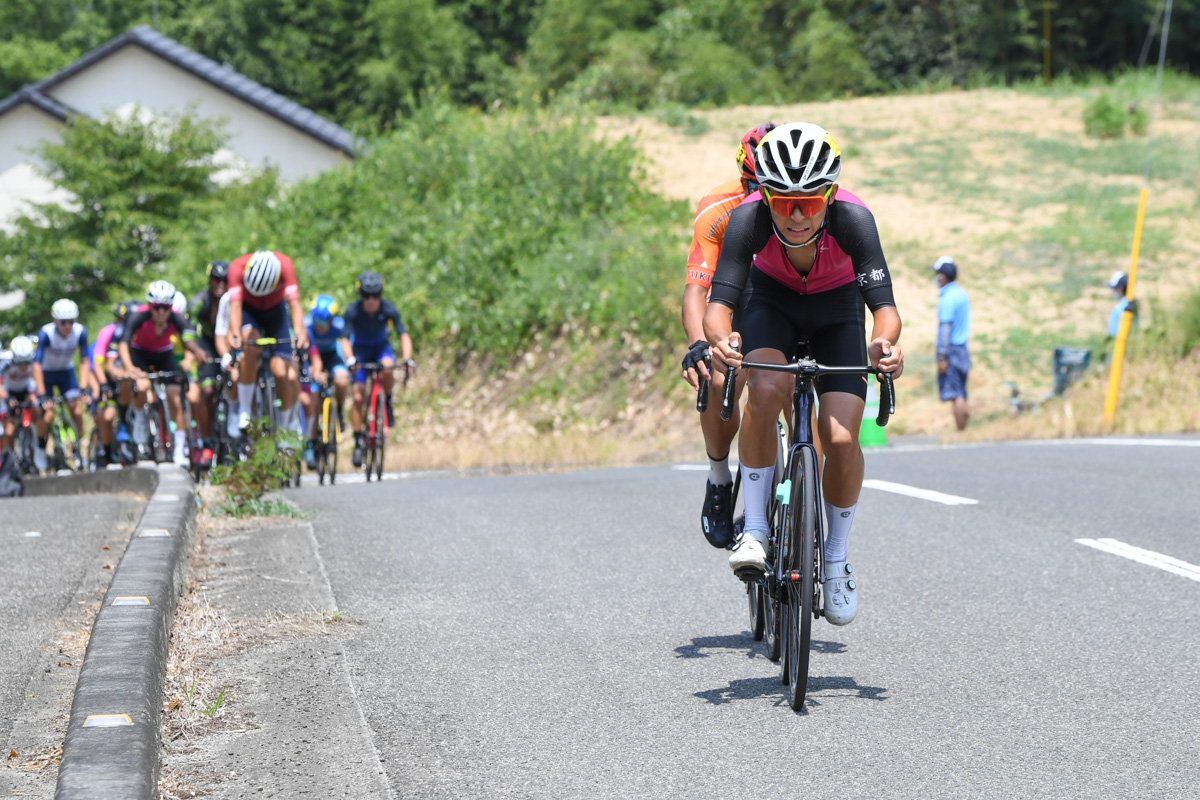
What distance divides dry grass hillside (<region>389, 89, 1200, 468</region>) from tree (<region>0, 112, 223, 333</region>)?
10995 mm

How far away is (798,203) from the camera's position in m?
5.37

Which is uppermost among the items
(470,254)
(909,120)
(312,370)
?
(909,120)

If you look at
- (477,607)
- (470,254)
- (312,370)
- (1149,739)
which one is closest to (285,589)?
(477,607)

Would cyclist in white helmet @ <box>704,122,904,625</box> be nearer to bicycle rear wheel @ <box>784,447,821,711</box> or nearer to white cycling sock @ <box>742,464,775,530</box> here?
white cycling sock @ <box>742,464,775,530</box>

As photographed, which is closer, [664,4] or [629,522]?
[629,522]

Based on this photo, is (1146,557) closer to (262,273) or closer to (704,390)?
(704,390)

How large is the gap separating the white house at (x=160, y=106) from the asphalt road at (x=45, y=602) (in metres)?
34.5

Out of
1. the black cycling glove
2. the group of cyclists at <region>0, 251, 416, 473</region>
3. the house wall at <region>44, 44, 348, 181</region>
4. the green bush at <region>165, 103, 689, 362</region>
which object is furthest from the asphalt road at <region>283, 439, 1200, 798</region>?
the house wall at <region>44, 44, 348, 181</region>

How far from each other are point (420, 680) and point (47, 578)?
112 inches

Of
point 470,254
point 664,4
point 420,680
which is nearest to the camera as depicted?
point 420,680

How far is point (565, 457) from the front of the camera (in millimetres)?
19969

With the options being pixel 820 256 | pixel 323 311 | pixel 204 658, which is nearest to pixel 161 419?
pixel 323 311

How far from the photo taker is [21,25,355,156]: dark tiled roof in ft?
143

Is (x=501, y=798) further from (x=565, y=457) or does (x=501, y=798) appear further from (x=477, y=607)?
(x=565, y=457)
